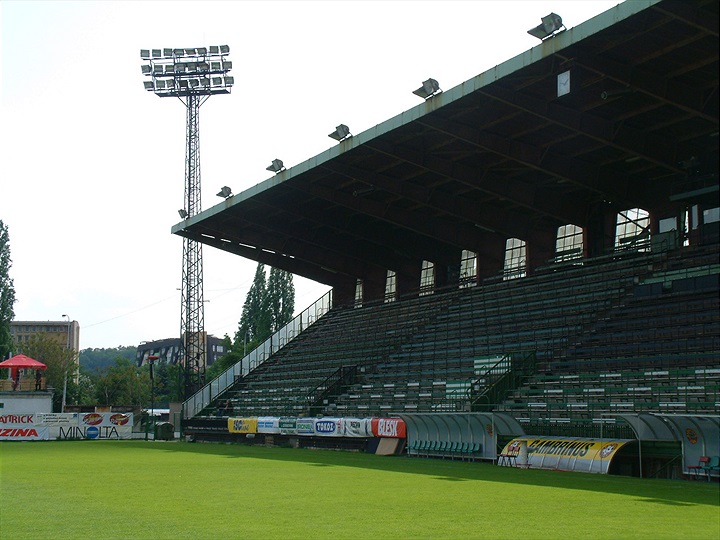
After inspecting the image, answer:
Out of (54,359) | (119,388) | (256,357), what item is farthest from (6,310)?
(119,388)

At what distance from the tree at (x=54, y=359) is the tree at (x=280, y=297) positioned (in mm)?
23915

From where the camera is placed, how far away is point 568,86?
13.3 feet

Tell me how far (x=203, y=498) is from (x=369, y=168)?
69.6 ft

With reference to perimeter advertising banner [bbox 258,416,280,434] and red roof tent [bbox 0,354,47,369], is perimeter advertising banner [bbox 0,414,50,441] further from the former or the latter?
perimeter advertising banner [bbox 258,416,280,434]

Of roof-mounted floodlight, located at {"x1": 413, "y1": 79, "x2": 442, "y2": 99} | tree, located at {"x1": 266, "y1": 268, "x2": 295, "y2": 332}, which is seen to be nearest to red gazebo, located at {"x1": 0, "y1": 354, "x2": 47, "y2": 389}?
roof-mounted floodlight, located at {"x1": 413, "y1": 79, "x2": 442, "y2": 99}

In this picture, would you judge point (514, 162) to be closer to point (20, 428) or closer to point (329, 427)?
point (329, 427)

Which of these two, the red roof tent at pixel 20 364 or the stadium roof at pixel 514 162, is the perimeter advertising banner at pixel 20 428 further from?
the stadium roof at pixel 514 162

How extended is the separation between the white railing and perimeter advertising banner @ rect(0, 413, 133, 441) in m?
4.09

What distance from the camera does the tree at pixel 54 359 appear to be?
7444cm

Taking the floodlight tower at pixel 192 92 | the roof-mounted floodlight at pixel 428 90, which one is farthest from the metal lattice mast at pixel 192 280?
the roof-mounted floodlight at pixel 428 90

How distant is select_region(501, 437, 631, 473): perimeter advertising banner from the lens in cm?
2022

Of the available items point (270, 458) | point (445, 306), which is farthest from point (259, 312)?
point (270, 458)

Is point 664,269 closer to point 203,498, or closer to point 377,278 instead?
point 203,498

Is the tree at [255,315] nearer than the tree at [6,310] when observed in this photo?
No
